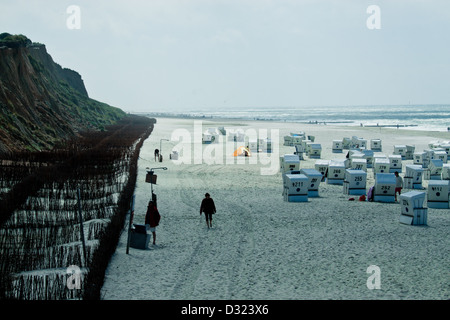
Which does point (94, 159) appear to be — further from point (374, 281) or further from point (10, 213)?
point (374, 281)

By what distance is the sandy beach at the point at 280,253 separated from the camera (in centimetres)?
1400

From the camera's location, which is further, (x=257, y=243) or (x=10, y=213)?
(x=10, y=213)

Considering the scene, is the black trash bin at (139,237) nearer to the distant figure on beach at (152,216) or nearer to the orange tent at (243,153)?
the distant figure on beach at (152,216)

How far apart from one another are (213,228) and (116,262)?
18.5 feet

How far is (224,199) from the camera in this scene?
1101 inches

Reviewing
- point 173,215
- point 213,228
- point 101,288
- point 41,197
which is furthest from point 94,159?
point 101,288

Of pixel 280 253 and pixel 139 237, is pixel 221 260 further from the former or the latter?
pixel 139 237

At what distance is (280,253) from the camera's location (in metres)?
17.5

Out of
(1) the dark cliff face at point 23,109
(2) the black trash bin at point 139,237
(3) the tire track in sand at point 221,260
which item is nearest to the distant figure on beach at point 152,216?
(2) the black trash bin at point 139,237

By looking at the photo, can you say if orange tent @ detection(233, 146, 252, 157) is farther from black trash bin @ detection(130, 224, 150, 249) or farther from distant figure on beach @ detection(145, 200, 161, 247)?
black trash bin @ detection(130, 224, 150, 249)

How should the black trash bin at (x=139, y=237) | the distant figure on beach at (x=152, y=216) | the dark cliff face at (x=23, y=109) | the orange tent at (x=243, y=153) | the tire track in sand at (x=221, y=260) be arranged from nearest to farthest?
the tire track in sand at (x=221, y=260) → the black trash bin at (x=139, y=237) → the distant figure on beach at (x=152, y=216) → the dark cliff face at (x=23, y=109) → the orange tent at (x=243, y=153)

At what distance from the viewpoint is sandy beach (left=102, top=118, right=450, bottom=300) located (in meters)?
14.0

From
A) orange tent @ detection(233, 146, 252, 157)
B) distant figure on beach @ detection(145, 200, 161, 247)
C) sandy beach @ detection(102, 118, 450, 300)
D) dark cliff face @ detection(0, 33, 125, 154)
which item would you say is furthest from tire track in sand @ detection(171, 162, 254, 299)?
orange tent @ detection(233, 146, 252, 157)
